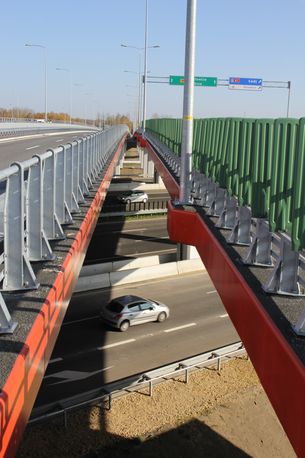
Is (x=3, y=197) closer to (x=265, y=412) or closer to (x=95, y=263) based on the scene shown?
(x=265, y=412)

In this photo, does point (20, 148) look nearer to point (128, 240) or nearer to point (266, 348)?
point (128, 240)

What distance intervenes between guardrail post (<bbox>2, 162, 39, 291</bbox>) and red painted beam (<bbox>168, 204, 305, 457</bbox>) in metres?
2.03

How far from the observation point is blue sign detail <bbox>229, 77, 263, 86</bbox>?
4012cm

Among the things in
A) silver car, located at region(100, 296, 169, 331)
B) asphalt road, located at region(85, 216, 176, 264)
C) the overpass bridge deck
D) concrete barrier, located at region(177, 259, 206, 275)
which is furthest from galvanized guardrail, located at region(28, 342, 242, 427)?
asphalt road, located at region(85, 216, 176, 264)

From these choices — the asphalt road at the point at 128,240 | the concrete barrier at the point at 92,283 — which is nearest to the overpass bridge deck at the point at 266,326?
the concrete barrier at the point at 92,283

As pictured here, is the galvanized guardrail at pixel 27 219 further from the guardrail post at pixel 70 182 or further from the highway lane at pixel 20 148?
the highway lane at pixel 20 148

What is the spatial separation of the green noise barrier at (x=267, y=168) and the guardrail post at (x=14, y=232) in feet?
7.36

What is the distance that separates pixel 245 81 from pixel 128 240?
18.1 metres

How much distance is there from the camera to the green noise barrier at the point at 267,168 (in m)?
4.11

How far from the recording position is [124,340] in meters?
16.5

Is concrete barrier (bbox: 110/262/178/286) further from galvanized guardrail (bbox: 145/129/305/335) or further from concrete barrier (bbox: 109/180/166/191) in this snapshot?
concrete barrier (bbox: 109/180/166/191)

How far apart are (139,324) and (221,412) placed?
5706 mm

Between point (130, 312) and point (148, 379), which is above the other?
point (130, 312)

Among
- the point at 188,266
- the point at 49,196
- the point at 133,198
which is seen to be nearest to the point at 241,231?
the point at 49,196
